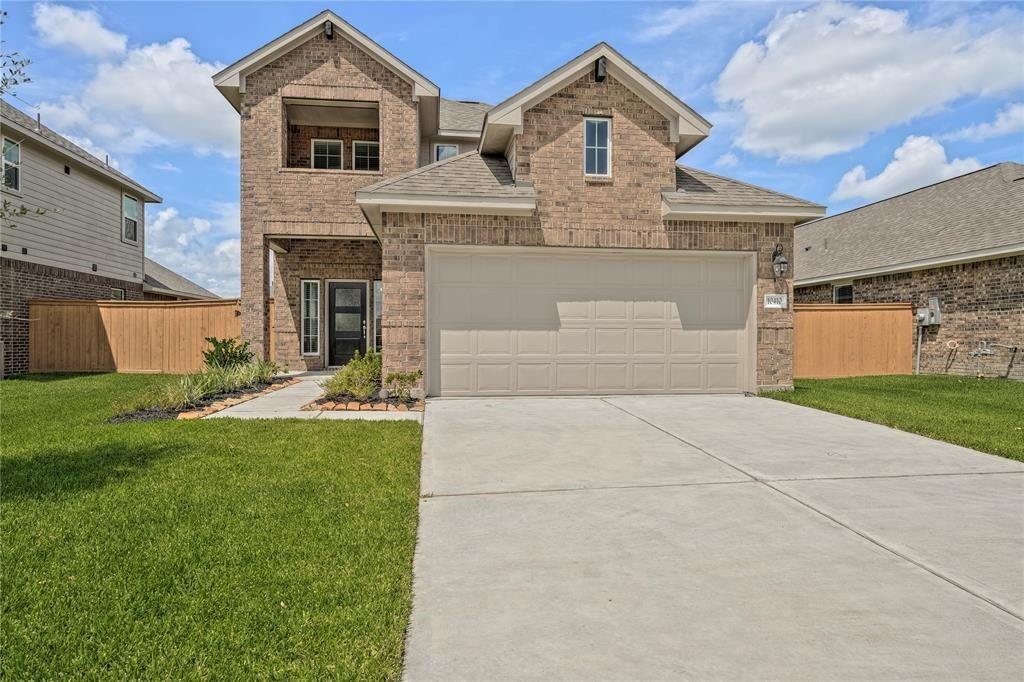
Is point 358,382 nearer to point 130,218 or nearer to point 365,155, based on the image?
point 365,155

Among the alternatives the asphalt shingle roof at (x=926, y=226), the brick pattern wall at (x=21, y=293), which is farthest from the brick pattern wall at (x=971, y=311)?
the brick pattern wall at (x=21, y=293)

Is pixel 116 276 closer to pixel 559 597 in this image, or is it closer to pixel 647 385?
pixel 647 385

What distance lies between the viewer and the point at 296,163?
15.1 meters

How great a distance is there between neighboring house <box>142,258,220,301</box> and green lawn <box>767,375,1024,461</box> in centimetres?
2169

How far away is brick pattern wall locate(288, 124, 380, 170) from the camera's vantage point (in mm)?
15055

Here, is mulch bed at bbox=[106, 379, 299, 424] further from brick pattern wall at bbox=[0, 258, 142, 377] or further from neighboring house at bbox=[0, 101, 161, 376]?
brick pattern wall at bbox=[0, 258, 142, 377]

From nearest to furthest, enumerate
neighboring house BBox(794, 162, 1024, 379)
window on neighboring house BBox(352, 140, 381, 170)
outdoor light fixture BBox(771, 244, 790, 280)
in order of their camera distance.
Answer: outdoor light fixture BBox(771, 244, 790, 280) → neighboring house BBox(794, 162, 1024, 379) → window on neighboring house BBox(352, 140, 381, 170)

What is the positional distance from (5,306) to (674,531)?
17.2 metres

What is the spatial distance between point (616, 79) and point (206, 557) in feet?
32.2

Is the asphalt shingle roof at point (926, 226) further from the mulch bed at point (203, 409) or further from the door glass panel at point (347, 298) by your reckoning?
the mulch bed at point (203, 409)

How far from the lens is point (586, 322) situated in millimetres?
10000

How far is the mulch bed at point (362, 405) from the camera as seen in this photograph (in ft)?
27.8

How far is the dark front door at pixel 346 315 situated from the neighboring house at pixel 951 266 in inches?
607

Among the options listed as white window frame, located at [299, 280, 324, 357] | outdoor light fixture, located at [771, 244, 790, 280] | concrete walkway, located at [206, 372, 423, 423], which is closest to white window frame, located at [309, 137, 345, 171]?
white window frame, located at [299, 280, 324, 357]
